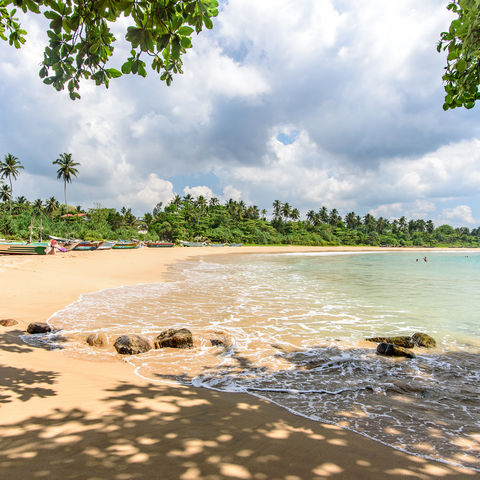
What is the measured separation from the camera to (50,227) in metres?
51.1

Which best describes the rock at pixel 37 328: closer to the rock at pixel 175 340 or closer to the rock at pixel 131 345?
the rock at pixel 131 345

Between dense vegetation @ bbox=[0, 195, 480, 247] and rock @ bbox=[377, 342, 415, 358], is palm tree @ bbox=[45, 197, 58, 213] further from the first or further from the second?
rock @ bbox=[377, 342, 415, 358]

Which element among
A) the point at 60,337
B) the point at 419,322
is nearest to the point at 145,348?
the point at 60,337

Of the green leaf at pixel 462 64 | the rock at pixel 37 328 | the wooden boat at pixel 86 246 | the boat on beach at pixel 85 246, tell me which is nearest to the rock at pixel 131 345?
the rock at pixel 37 328

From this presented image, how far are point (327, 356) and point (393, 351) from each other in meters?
1.41

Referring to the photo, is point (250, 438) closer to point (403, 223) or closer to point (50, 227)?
point (50, 227)

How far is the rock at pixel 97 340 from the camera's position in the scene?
5.97 metres

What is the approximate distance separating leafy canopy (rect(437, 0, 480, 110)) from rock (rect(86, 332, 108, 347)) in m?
7.39

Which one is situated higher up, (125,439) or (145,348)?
(125,439)

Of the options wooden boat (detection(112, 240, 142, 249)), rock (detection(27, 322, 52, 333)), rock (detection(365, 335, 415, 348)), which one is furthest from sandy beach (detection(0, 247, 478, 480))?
wooden boat (detection(112, 240, 142, 249))

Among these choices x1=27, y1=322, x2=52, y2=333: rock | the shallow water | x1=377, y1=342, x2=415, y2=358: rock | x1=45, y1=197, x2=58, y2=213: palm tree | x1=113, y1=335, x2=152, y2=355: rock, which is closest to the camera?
the shallow water

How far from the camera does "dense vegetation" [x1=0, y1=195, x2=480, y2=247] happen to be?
174 feet

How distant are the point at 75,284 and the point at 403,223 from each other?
149 meters

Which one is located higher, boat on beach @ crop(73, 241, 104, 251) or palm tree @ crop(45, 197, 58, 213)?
palm tree @ crop(45, 197, 58, 213)
